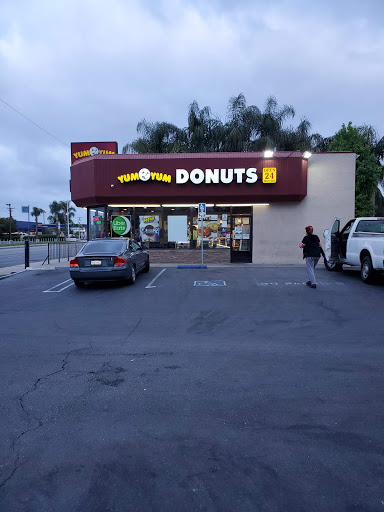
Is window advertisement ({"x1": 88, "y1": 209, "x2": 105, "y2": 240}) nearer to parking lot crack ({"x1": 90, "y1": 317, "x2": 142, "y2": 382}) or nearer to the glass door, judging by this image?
the glass door

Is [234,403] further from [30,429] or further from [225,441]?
[30,429]

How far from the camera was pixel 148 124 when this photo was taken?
37.5 m

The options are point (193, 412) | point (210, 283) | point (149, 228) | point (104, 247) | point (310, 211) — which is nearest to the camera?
point (193, 412)

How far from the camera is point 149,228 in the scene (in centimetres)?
2006

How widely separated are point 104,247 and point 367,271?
8688mm

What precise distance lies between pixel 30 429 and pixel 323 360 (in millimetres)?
3812

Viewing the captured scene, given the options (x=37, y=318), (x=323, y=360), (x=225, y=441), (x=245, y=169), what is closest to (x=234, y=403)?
(x=225, y=441)

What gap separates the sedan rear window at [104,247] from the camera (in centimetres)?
1202

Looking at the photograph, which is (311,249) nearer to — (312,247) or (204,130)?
(312,247)

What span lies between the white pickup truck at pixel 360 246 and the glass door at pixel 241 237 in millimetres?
5039

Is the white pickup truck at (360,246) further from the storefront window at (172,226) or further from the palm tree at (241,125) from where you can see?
the palm tree at (241,125)

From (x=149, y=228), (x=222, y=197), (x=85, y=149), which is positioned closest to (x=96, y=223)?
(x=149, y=228)

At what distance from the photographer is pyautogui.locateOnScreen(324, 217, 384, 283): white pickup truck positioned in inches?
448

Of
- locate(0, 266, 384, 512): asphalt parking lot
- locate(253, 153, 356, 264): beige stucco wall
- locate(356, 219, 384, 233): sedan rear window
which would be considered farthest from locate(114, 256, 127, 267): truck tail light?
locate(253, 153, 356, 264): beige stucco wall
